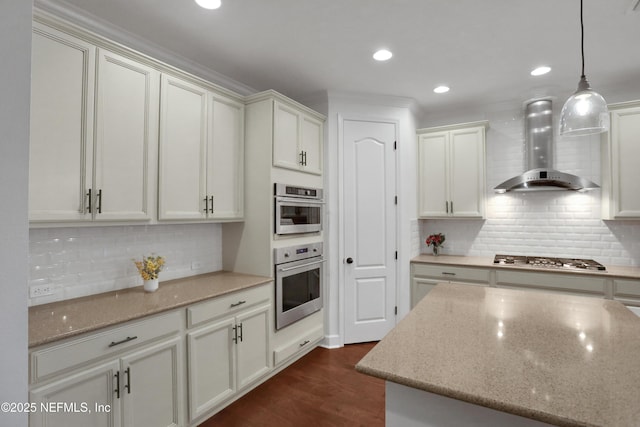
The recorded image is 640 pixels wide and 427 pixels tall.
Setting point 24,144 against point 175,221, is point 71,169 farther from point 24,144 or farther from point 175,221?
point 24,144

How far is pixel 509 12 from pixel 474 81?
1.19 metres

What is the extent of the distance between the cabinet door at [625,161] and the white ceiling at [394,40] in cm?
43

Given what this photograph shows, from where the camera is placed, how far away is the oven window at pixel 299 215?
9.54 feet

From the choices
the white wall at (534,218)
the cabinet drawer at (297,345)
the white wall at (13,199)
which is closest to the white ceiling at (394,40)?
the white wall at (534,218)

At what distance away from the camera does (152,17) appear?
213 centimetres

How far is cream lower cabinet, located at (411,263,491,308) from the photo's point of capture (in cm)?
336

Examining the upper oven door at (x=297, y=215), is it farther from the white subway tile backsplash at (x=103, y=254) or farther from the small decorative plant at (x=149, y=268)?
the small decorative plant at (x=149, y=268)

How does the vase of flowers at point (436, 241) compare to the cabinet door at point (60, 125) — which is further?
the vase of flowers at point (436, 241)

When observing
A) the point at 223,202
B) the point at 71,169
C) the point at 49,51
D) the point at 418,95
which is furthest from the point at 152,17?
the point at 418,95

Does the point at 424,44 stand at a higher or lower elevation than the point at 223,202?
higher

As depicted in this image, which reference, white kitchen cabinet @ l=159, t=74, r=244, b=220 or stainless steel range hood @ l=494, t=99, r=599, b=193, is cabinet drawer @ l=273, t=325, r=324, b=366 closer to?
white kitchen cabinet @ l=159, t=74, r=244, b=220

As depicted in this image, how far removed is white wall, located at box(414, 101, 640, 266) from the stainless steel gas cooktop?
0.16 metres

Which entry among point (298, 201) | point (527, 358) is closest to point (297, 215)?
point (298, 201)

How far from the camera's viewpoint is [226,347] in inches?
91.0
